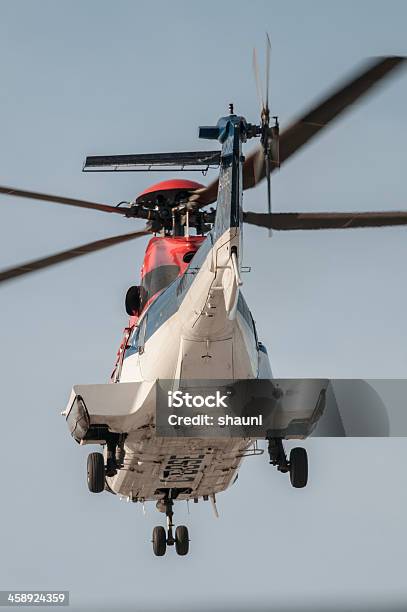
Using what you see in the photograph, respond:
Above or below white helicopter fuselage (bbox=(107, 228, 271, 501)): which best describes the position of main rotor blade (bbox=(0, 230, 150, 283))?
above

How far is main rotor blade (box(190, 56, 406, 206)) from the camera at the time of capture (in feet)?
42.5

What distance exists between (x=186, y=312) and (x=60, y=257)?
2455 millimetres

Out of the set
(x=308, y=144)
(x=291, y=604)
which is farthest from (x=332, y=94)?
(x=291, y=604)

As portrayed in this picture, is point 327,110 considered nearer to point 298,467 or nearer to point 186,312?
point 186,312

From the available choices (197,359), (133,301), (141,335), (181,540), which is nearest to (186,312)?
(197,359)

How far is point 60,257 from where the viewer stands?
1869 cm

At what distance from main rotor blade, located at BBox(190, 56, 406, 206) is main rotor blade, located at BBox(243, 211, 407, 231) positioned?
2.64ft

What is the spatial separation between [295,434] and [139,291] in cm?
413

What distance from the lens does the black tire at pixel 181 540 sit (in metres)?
23.6

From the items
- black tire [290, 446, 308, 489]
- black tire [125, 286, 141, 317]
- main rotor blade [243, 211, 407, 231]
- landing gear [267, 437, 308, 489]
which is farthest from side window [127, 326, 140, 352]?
main rotor blade [243, 211, 407, 231]

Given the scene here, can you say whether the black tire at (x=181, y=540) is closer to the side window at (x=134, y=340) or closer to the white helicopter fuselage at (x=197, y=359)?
the white helicopter fuselage at (x=197, y=359)

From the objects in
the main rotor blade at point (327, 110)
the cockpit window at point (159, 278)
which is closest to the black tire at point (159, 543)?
the cockpit window at point (159, 278)

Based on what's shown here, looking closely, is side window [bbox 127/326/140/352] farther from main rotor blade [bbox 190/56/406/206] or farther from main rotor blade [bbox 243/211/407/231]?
main rotor blade [bbox 190/56/406/206]

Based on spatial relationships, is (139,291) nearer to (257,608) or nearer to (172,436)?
(172,436)
